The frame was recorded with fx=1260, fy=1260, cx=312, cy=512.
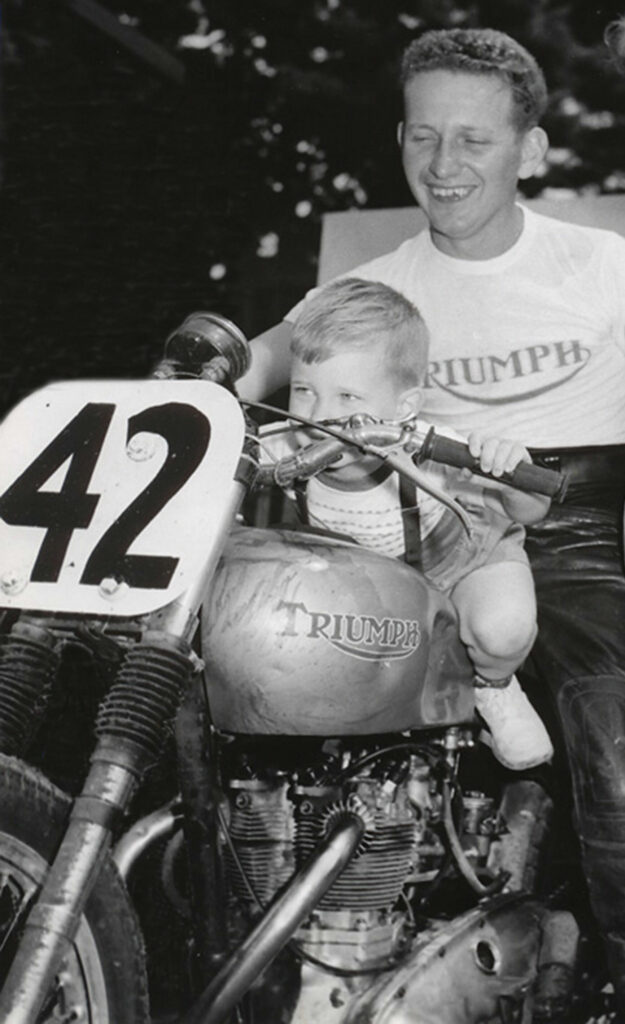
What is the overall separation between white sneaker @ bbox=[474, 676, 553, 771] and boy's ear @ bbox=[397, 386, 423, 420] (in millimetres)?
449

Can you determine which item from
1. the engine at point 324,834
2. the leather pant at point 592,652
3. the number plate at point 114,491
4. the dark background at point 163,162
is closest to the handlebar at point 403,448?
the number plate at point 114,491

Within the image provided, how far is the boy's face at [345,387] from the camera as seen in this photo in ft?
6.33

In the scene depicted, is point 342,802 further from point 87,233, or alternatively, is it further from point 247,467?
point 87,233

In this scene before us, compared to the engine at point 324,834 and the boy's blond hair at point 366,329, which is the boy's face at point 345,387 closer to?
the boy's blond hair at point 366,329

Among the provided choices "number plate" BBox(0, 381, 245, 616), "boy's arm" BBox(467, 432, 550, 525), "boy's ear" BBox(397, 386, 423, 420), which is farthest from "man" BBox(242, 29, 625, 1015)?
"number plate" BBox(0, 381, 245, 616)

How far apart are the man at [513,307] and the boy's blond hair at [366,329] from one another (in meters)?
0.51

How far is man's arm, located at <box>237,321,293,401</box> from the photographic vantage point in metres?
2.57

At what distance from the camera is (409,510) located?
6.47 feet

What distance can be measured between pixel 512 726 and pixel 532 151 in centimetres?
148

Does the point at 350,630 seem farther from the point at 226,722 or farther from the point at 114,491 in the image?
the point at 114,491

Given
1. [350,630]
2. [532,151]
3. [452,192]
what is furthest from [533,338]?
[350,630]

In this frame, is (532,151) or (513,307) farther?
(532,151)

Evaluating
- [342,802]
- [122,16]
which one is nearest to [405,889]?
[342,802]

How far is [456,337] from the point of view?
8.80ft
